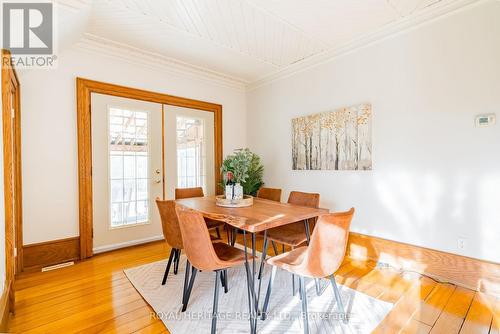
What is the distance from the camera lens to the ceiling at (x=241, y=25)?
2369 mm

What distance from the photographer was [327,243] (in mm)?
1548

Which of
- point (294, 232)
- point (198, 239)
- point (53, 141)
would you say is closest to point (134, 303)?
point (198, 239)

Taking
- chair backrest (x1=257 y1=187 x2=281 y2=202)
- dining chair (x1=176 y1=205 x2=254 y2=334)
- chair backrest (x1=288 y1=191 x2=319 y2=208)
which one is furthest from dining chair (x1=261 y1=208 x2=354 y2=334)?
chair backrest (x1=257 y1=187 x2=281 y2=202)

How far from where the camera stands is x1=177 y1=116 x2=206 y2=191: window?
13.0 feet

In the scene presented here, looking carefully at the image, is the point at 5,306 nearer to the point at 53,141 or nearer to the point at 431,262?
the point at 53,141

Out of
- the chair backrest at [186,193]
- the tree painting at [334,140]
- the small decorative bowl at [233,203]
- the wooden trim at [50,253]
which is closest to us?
the small decorative bowl at [233,203]

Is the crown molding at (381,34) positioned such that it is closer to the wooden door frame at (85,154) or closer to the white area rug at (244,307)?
the wooden door frame at (85,154)

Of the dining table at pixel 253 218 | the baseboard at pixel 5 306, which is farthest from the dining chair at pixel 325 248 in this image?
the baseboard at pixel 5 306

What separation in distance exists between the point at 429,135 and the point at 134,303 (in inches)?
126

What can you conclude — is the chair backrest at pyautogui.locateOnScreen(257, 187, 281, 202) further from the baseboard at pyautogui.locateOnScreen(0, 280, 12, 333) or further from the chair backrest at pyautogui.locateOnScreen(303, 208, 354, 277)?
the baseboard at pyautogui.locateOnScreen(0, 280, 12, 333)

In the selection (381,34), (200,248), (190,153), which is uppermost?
(381,34)

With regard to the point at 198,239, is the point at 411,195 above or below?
above

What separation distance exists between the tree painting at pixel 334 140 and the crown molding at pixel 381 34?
0.74m

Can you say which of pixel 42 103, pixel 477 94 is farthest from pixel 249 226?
pixel 42 103
